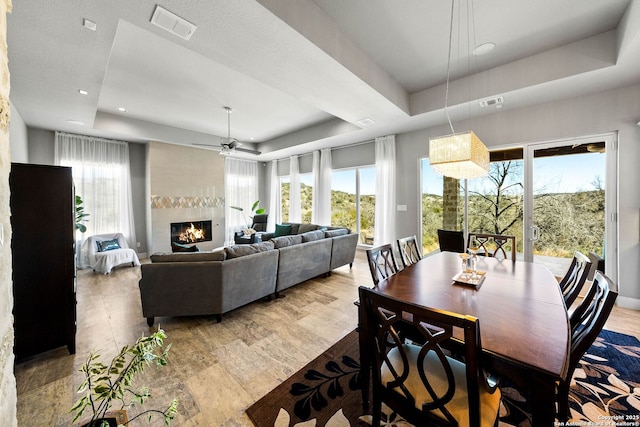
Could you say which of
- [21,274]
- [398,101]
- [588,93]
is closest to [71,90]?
[21,274]

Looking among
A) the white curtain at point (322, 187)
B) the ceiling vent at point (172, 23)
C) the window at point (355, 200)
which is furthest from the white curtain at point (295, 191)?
the ceiling vent at point (172, 23)

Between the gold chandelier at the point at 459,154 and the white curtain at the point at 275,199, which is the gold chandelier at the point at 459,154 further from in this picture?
the white curtain at the point at 275,199

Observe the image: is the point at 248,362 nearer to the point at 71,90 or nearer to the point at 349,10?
the point at 349,10

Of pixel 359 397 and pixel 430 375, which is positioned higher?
pixel 430 375

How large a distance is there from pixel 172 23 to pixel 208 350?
2.77m

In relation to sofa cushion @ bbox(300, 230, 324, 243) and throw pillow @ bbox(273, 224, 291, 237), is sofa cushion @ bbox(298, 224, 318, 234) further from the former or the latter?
sofa cushion @ bbox(300, 230, 324, 243)

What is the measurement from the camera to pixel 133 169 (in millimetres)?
5875

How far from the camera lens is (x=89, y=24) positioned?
1.91 m

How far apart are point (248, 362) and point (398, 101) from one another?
3.77 m

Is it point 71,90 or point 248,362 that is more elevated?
point 71,90

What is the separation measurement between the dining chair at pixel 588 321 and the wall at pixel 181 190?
6673 millimetres

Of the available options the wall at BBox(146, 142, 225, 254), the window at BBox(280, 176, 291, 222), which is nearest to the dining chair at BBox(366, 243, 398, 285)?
the wall at BBox(146, 142, 225, 254)

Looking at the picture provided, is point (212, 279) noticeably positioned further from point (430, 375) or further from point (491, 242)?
point (491, 242)

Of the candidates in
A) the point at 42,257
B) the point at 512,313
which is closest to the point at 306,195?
the point at 42,257
